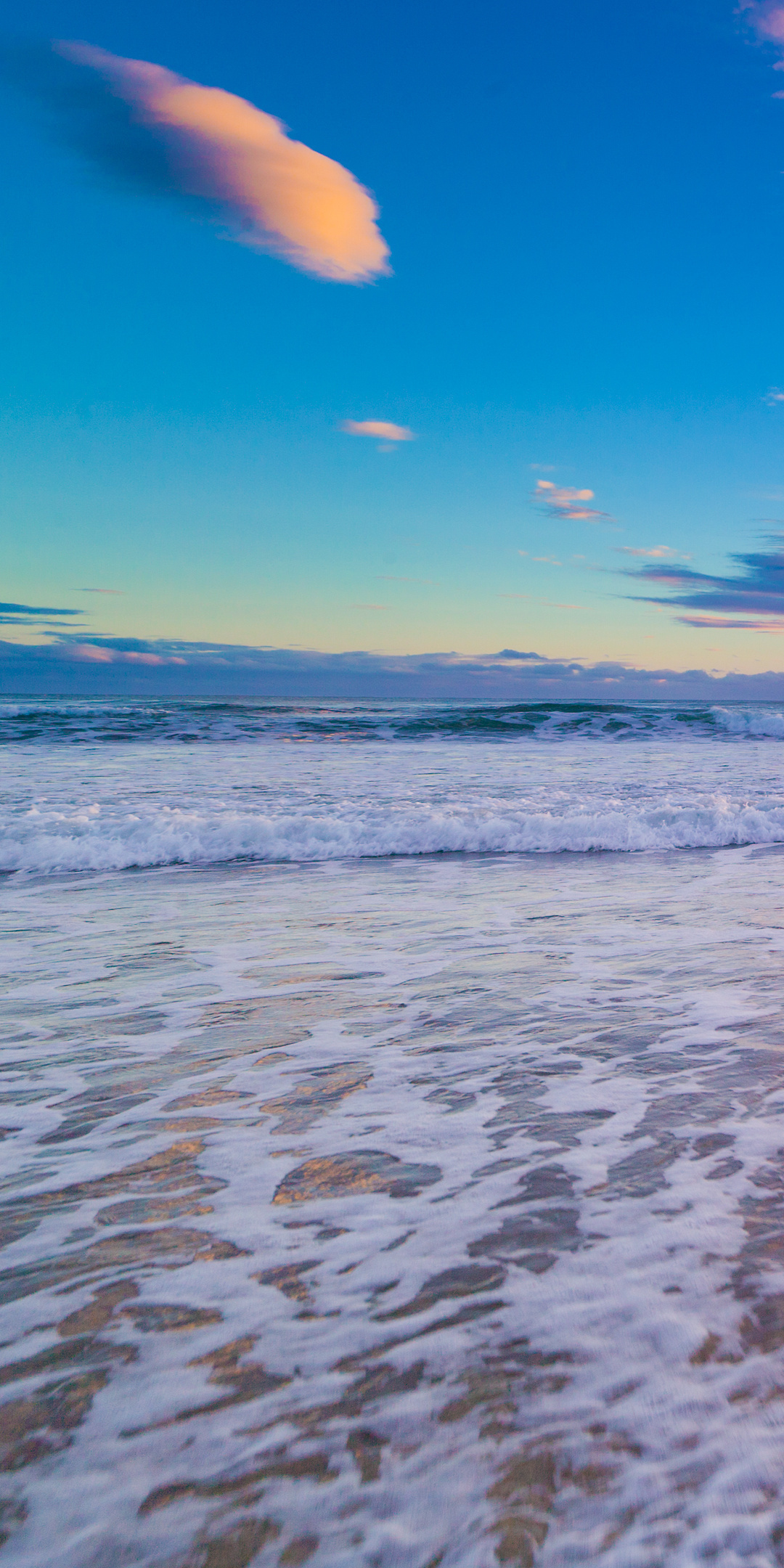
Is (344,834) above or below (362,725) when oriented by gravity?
below

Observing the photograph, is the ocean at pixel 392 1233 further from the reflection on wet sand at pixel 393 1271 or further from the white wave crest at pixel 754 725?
the white wave crest at pixel 754 725

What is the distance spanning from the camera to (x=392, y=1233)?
2328 millimetres

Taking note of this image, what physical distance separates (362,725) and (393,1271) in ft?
75.9

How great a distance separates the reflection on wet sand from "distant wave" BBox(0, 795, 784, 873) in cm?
354

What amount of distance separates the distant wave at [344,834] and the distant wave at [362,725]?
1144cm

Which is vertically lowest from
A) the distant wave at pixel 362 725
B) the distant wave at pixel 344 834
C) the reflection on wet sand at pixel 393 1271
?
the reflection on wet sand at pixel 393 1271

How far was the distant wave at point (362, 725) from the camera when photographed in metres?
21.3

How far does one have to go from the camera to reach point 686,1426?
5.47ft

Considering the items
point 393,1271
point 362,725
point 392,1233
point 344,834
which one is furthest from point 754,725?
point 393,1271

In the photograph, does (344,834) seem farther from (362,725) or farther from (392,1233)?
(362,725)

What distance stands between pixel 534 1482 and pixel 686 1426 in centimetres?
37

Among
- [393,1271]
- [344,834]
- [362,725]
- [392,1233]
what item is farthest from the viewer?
[362,725]

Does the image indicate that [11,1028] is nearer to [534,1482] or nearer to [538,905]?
[534,1482]

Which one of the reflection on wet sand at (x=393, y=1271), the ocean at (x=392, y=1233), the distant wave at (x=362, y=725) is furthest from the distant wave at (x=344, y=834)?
the distant wave at (x=362, y=725)
